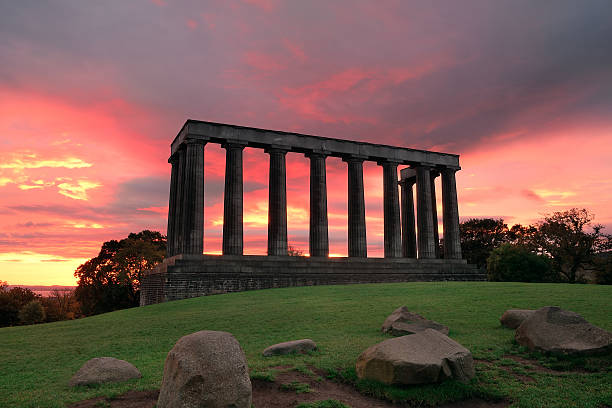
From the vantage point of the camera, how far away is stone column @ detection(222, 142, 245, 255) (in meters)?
49.0

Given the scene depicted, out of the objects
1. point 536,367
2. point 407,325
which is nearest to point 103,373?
point 407,325

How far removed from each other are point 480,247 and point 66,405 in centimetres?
9389

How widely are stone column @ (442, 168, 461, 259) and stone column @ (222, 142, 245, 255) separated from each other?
102 feet

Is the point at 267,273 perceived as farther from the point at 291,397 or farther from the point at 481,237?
the point at 481,237

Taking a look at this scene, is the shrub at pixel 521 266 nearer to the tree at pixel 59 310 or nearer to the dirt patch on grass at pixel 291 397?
the dirt patch on grass at pixel 291 397

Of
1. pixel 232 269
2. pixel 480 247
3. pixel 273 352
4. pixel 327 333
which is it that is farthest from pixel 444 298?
pixel 480 247

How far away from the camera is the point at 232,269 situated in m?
44.8

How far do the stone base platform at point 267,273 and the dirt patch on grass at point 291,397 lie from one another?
31.8m

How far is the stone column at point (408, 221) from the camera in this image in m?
66.7

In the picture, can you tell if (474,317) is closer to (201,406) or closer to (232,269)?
(201,406)

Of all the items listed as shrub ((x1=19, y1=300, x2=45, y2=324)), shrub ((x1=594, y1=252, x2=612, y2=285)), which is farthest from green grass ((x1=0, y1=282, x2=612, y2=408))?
shrub ((x1=19, y1=300, x2=45, y2=324))

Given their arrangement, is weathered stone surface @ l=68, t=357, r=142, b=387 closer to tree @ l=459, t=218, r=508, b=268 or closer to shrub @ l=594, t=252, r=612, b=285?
shrub @ l=594, t=252, r=612, b=285

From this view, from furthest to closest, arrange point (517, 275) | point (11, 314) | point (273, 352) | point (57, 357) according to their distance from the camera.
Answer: point (11, 314) → point (517, 275) → point (57, 357) → point (273, 352)

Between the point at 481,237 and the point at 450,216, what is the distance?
3543 centimetres
